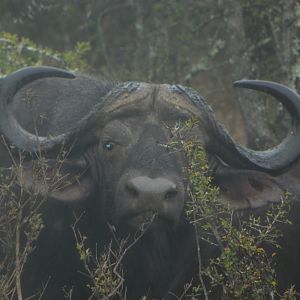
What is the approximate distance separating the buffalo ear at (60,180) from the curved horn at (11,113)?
122 millimetres

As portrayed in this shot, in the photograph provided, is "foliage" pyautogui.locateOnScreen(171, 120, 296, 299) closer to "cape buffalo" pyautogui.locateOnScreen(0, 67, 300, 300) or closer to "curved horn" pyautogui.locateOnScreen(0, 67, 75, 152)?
"cape buffalo" pyautogui.locateOnScreen(0, 67, 300, 300)

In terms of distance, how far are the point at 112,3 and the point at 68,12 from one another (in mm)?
528

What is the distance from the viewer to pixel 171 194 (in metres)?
6.12

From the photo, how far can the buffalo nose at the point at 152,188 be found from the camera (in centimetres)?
600

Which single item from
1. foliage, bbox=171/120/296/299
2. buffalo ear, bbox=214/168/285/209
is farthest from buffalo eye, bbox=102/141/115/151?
foliage, bbox=171/120/296/299

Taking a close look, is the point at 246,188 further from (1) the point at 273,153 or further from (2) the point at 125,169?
(2) the point at 125,169

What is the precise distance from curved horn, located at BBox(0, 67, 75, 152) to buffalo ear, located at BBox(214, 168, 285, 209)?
1.11 metres

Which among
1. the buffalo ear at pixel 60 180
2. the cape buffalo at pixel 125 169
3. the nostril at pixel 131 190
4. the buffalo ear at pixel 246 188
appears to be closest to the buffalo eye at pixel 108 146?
the cape buffalo at pixel 125 169

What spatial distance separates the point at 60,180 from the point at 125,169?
1.64 ft

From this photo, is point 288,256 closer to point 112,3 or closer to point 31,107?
point 31,107

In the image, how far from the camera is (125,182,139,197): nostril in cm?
607

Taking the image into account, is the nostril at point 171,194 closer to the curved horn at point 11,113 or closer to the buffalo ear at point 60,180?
the buffalo ear at point 60,180

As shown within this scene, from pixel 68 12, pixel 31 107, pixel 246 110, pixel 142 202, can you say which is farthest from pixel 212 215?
pixel 68 12

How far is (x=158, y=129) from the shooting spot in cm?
669
